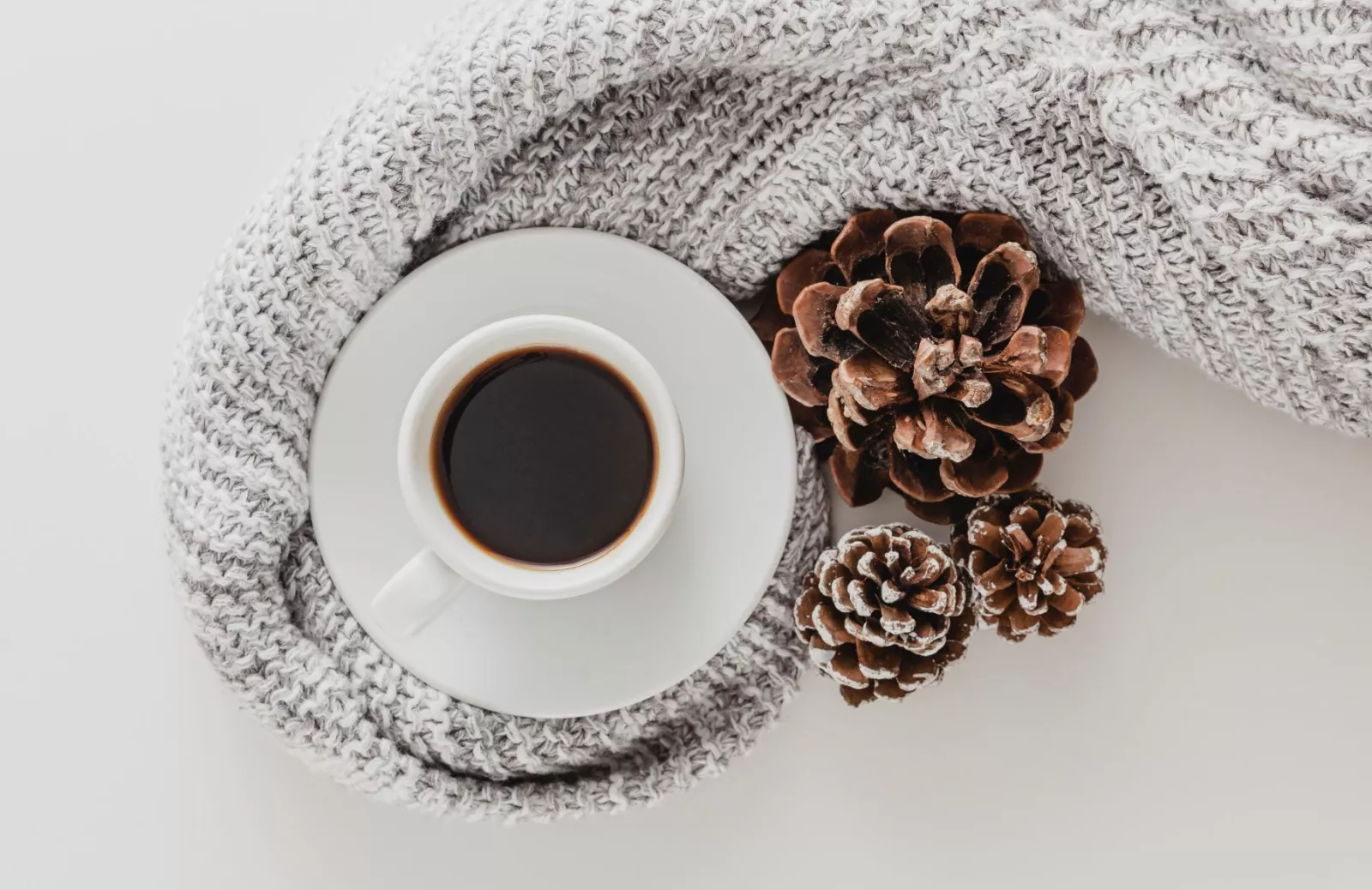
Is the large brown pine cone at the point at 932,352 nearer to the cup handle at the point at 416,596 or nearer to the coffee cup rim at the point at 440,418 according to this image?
the coffee cup rim at the point at 440,418

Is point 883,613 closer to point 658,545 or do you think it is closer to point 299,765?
point 658,545

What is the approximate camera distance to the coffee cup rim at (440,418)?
59 cm

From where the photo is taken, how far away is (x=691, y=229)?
0.70 metres

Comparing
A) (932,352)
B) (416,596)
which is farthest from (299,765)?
(932,352)

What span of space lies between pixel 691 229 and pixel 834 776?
45 cm

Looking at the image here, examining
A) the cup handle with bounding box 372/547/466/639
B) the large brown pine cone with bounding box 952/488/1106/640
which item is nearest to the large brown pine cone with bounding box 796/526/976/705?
the large brown pine cone with bounding box 952/488/1106/640

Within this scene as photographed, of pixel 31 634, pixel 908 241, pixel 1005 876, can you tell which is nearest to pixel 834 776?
pixel 1005 876

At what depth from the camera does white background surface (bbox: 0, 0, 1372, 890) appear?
30.3 inches

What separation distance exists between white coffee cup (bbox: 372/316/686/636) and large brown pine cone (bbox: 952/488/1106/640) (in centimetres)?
24

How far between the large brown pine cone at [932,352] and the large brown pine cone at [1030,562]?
25mm

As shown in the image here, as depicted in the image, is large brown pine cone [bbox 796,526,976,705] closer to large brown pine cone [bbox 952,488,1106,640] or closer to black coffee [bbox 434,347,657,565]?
large brown pine cone [bbox 952,488,1106,640]

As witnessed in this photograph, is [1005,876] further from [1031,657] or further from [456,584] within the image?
[456,584]

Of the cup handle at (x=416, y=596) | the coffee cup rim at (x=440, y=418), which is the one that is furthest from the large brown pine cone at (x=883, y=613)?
the cup handle at (x=416, y=596)

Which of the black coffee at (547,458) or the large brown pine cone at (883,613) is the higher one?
the black coffee at (547,458)
